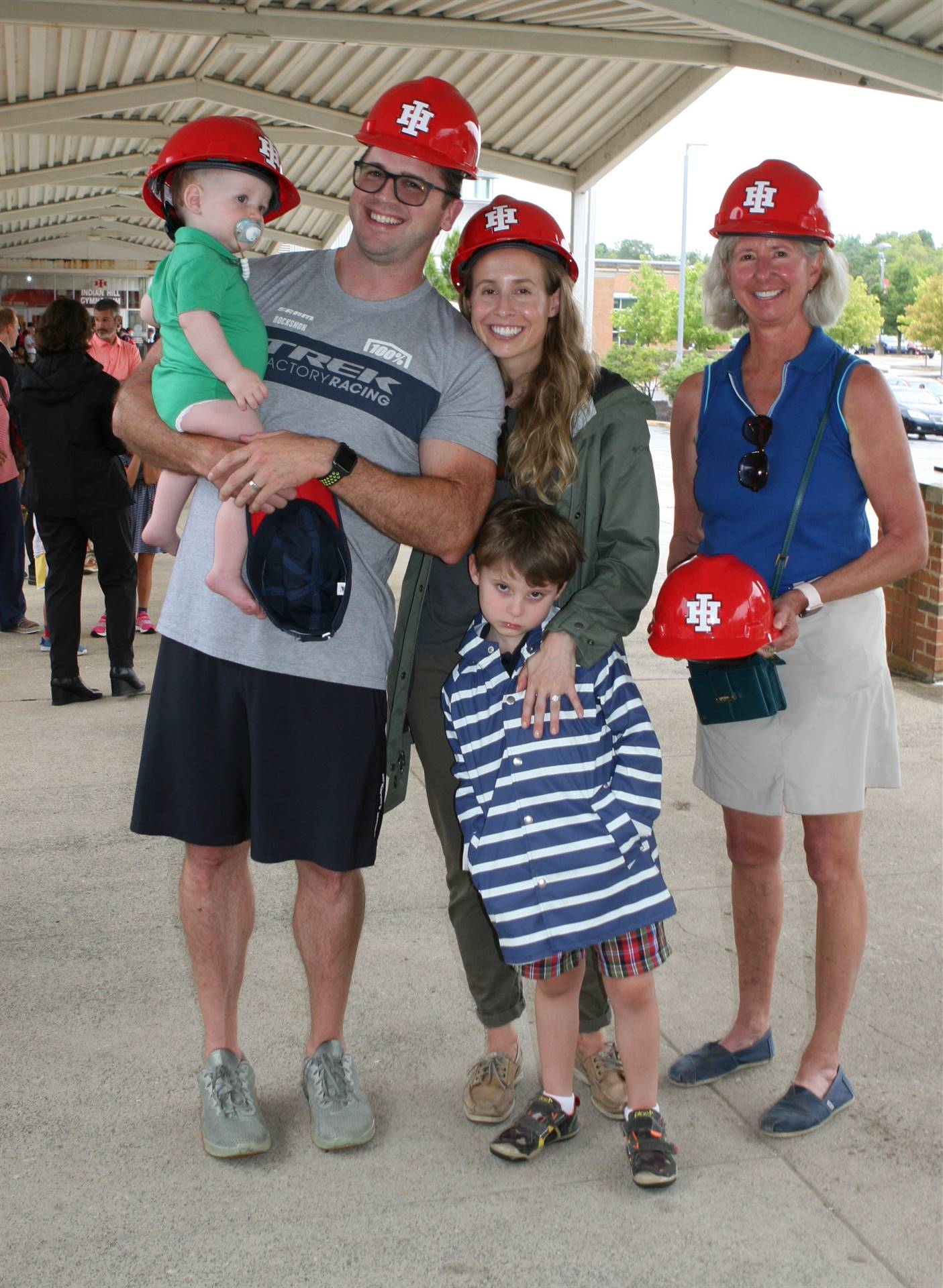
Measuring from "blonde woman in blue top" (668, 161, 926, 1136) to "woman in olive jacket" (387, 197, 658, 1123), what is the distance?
27 centimetres

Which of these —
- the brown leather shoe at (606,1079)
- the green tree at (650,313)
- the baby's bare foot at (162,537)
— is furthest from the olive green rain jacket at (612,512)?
the green tree at (650,313)

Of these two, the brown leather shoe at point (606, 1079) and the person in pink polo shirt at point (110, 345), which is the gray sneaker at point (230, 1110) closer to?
the brown leather shoe at point (606, 1079)

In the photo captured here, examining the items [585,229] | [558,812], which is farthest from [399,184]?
[585,229]

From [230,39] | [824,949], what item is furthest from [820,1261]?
[230,39]

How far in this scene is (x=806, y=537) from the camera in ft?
9.24

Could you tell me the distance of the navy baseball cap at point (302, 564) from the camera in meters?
2.50

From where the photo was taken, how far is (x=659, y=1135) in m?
2.66

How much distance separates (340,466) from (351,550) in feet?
0.93

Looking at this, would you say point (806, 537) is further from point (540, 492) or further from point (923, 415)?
point (923, 415)

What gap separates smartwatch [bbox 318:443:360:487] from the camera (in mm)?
2475

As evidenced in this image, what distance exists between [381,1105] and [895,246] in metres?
141

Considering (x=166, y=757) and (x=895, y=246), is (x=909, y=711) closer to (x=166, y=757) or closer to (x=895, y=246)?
(x=166, y=757)

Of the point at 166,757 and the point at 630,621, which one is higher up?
the point at 630,621

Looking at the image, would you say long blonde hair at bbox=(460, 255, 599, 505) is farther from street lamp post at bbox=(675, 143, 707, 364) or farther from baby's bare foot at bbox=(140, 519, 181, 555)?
street lamp post at bbox=(675, 143, 707, 364)
